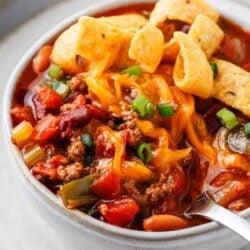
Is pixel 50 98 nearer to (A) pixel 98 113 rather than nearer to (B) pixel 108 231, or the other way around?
(A) pixel 98 113

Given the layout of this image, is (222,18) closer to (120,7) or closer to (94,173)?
(120,7)

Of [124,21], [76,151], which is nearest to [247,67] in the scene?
[124,21]

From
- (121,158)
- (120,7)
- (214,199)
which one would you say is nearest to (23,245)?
(121,158)

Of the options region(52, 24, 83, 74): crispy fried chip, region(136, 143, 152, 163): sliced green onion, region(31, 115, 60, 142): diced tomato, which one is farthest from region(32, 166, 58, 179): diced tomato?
region(52, 24, 83, 74): crispy fried chip

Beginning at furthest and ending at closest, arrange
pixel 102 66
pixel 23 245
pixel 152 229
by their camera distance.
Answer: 1. pixel 23 245
2. pixel 102 66
3. pixel 152 229

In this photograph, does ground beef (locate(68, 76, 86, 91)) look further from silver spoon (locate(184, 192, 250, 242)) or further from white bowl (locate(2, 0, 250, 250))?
silver spoon (locate(184, 192, 250, 242))
